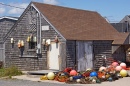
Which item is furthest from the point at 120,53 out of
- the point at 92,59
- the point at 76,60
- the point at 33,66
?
the point at 33,66

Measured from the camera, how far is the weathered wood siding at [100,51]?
2389 centimetres

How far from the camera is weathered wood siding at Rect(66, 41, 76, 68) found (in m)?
21.8

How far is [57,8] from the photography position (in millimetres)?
25953

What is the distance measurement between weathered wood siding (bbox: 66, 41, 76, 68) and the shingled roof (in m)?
0.42

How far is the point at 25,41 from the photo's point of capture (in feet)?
80.0

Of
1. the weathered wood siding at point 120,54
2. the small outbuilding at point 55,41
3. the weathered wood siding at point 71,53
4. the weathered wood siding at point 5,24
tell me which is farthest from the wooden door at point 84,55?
the weathered wood siding at point 5,24

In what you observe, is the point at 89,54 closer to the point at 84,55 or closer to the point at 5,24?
the point at 84,55

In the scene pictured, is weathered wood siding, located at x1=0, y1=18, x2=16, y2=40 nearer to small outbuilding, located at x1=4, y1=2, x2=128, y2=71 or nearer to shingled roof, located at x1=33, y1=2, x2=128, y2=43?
small outbuilding, located at x1=4, y1=2, x2=128, y2=71

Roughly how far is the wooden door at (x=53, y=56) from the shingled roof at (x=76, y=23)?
1200mm

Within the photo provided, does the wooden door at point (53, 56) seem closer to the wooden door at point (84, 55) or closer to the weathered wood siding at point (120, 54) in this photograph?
the wooden door at point (84, 55)

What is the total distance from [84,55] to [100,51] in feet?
5.55

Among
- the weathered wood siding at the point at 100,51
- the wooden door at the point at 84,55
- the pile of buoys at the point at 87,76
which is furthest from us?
the weathered wood siding at the point at 100,51

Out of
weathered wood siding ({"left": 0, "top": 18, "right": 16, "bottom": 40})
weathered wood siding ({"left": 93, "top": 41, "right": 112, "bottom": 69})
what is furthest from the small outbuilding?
weathered wood siding ({"left": 0, "top": 18, "right": 16, "bottom": 40})

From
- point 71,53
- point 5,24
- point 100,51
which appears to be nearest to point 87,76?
point 71,53
